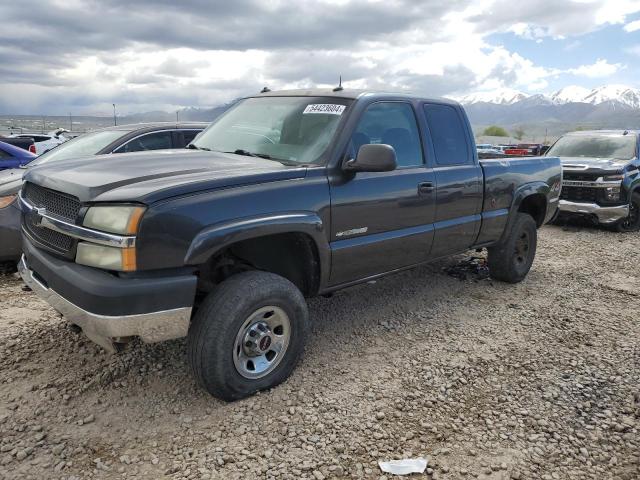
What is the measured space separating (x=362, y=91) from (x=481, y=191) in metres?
1.60

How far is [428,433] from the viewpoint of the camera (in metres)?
2.91

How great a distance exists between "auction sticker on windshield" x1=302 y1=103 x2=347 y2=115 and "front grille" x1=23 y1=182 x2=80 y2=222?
1.77 metres

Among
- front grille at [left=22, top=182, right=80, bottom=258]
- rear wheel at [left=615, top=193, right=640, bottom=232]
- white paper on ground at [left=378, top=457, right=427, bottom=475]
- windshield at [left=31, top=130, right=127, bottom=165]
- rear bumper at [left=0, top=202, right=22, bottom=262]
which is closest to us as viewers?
white paper on ground at [left=378, top=457, right=427, bottom=475]

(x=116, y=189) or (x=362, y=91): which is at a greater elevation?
(x=362, y=91)

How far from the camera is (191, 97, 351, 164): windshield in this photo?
3633 mm

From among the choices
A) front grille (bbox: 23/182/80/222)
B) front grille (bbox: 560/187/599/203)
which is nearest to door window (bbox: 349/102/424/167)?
front grille (bbox: 23/182/80/222)

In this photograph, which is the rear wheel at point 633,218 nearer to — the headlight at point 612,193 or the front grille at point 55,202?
the headlight at point 612,193

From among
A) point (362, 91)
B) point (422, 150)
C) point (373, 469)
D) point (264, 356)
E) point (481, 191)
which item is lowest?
point (373, 469)

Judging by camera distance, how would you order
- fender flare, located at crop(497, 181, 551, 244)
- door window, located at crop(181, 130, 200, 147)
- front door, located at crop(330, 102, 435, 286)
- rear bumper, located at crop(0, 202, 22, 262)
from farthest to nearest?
door window, located at crop(181, 130, 200, 147) < fender flare, located at crop(497, 181, 551, 244) < rear bumper, located at crop(0, 202, 22, 262) < front door, located at crop(330, 102, 435, 286)

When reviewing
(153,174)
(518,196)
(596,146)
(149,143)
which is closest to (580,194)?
(596,146)

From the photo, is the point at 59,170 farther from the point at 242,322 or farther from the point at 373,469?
the point at 373,469

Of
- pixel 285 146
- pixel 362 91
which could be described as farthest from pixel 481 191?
pixel 285 146

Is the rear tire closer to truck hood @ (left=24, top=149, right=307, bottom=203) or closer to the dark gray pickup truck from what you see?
the dark gray pickup truck

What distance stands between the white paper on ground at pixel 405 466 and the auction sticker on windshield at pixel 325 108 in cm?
234
